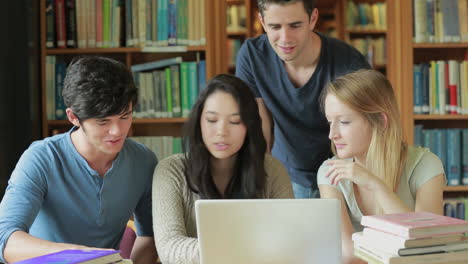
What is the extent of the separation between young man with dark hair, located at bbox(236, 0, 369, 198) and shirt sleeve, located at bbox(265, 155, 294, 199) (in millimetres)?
381

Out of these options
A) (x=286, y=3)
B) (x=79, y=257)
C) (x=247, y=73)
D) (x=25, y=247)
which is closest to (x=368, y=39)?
(x=247, y=73)

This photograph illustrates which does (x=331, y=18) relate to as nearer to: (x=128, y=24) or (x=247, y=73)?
(x=128, y=24)

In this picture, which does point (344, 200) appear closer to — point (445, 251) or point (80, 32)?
point (445, 251)

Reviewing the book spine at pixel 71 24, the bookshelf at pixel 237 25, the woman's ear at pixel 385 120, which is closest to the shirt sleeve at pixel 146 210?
the woman's ear at pixel 385 120

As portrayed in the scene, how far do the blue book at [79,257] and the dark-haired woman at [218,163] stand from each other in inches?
19.4

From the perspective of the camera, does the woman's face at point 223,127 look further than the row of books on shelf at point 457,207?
No

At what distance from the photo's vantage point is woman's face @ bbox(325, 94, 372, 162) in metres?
1.99

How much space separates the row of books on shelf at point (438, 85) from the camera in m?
3.68

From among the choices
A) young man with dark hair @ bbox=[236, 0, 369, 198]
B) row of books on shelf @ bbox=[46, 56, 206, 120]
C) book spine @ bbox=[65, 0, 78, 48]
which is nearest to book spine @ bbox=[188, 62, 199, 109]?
row of books on shelf @ bbox=[46, 56, 206, 120]

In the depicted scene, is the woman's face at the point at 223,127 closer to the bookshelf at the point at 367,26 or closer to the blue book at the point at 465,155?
the blue book at the point at 465,155

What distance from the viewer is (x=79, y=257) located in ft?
4.39

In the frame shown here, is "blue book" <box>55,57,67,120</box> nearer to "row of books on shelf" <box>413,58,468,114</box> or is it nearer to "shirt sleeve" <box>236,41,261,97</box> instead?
"shirt sleeve" <box>236,41,261,97</box>

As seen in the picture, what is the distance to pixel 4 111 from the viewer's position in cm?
331

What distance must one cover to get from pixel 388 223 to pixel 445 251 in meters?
0.14
